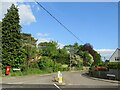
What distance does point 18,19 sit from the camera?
2163 inches

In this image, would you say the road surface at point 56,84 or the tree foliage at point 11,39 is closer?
the road surface at point 56,84

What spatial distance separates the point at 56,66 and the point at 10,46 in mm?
30370

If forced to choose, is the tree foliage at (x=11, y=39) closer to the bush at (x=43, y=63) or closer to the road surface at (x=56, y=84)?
the bush at (x=43, y=63)

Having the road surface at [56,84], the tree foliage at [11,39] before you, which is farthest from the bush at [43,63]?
the road surface at [56,84]

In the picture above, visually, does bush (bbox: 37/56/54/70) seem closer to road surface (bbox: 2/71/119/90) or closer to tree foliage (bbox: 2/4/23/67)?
tree foliage (bbox: 2/4/23/67)

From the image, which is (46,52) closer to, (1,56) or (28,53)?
(28,53)

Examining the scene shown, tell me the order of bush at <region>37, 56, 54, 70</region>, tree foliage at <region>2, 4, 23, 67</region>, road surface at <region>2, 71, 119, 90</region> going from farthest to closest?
bush at <region>37, 56, 54, 70</region>
tree foliage at <region>2, 4, 23, 67</region>
road surface at <region>2, 71, 119, 90</region>

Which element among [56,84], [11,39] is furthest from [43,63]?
[56,84]

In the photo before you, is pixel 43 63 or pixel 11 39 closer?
pixel 11 39

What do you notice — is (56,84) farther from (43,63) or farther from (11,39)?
(43,63)

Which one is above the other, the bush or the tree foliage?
the tree foliage

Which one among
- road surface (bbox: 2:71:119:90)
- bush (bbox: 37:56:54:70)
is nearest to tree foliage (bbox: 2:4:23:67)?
bush (bbox: 37:56:54:70)

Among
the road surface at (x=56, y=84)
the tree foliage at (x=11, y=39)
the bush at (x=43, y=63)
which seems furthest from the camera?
the bush at (x=43, y=63)

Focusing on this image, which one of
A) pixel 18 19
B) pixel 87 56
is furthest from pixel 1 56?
pixel 87 56
